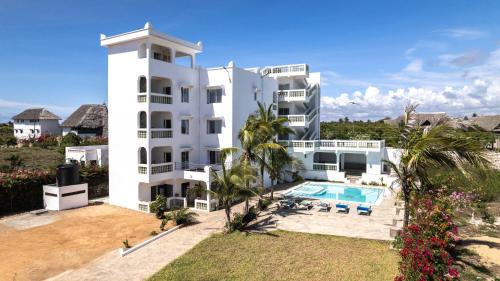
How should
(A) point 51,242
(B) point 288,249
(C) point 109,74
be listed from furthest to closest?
(C) point 109,74
(A) point 51,242
(B) point 288,249

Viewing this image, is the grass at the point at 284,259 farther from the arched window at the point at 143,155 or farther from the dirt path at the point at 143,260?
the arched window at the point at 143,155

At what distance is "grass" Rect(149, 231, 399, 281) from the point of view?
42.8 ft

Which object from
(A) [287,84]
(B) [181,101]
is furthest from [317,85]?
(B) [181,101]

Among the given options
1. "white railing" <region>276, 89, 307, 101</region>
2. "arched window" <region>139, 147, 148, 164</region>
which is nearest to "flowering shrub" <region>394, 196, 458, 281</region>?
"arched window" <region>139, 147, 148, 164</region>

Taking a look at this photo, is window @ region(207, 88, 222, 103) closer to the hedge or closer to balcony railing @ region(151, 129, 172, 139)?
balcony railing @ region(151, 129, 172, 139)

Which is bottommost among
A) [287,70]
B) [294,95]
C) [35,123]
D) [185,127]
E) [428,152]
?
[428,152]

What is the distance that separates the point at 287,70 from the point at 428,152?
84.7ft

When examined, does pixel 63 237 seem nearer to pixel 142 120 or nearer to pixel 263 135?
pixel 142 120

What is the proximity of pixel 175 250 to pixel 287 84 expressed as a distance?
2672cm

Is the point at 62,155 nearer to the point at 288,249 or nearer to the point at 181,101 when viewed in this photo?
the point at 181,101

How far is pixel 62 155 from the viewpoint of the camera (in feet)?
145

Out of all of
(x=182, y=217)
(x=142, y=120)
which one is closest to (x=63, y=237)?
(x=182, y=217)

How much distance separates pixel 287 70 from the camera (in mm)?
37594

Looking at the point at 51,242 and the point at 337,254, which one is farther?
the point at 51,242
